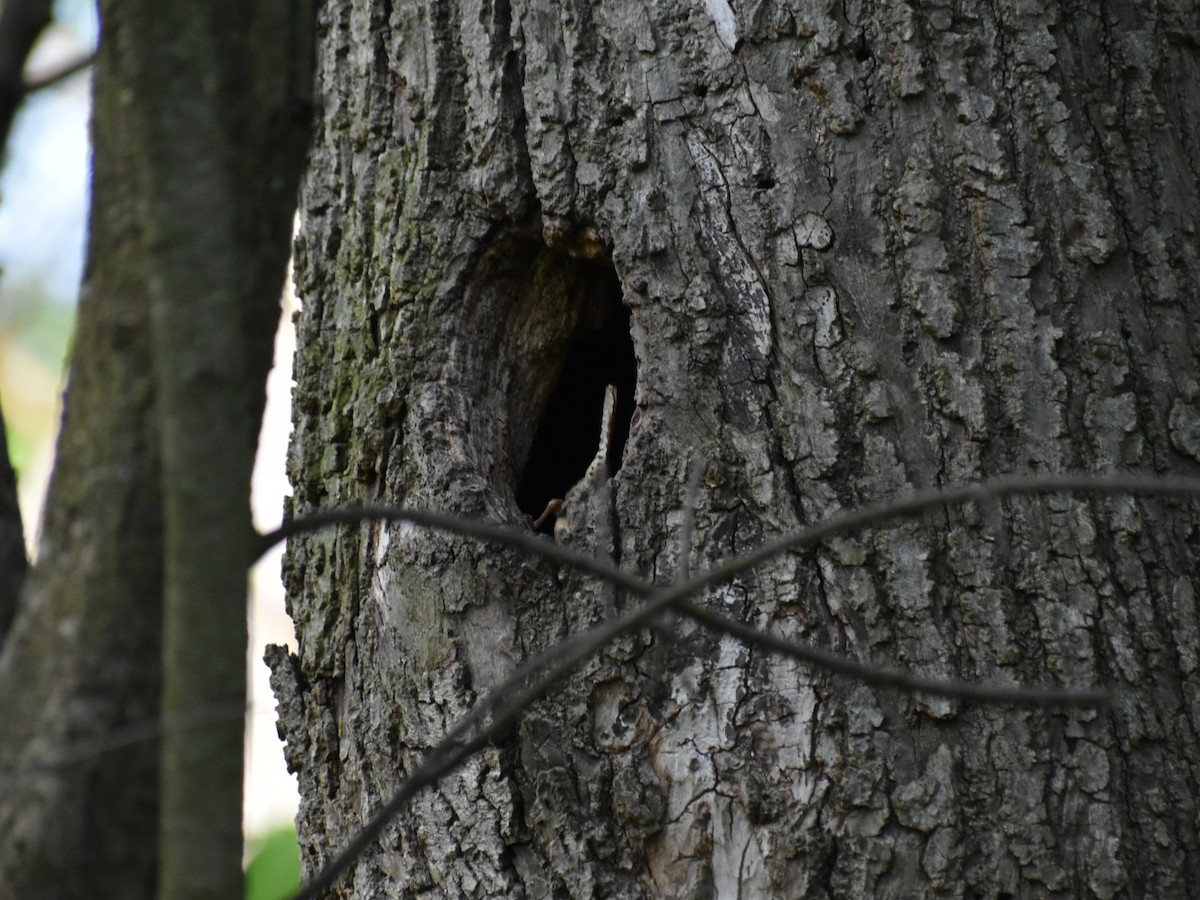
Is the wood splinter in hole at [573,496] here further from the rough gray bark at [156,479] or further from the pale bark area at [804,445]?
the rough gray bark at [156,479]

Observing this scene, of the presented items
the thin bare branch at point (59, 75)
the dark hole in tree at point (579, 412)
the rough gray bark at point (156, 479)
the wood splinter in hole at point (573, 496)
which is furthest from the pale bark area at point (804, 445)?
the rough gray bark at point (156, 479)

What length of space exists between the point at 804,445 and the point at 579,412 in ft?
2.99

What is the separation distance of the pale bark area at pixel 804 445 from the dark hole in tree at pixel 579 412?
36 centimetres

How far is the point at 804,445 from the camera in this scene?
1.79 meters

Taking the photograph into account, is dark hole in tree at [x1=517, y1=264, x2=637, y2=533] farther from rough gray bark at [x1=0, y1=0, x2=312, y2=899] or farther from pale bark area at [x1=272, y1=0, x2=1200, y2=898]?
rough gray bark at [x1=0, y1=0, x2=312, y2=899]

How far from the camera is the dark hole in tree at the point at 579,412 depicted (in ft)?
7.92

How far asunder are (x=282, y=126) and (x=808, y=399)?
3.29ft

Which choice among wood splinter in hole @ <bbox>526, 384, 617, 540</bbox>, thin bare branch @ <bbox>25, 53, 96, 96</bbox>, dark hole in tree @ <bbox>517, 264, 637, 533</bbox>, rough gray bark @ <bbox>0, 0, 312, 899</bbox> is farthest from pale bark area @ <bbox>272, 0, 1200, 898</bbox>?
rough gray bark @ <bbox>0, 0, 312, 899</bbox>

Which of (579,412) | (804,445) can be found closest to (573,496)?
(804,445)

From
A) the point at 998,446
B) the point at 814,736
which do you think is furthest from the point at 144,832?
the point at 998,446

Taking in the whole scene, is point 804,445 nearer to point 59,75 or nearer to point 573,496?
point 573,496

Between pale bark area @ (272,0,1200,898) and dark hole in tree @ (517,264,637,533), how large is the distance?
36 centimetres

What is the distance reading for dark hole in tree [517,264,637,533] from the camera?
2.41 m

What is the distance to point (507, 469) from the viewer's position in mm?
2088
